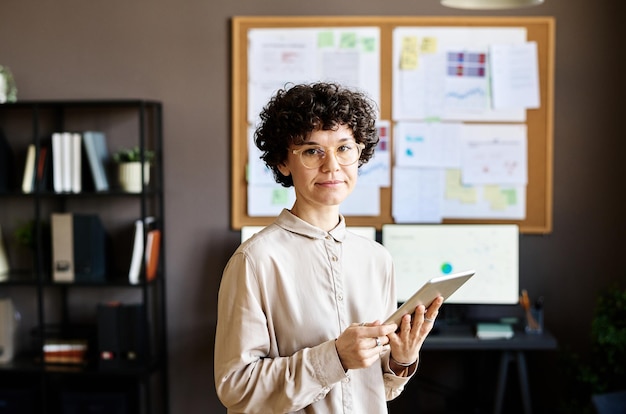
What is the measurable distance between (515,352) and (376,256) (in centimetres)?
200

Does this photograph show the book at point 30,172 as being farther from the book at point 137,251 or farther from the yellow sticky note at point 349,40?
the yellow sticky note at point 349,40

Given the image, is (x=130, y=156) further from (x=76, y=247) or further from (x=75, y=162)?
(x=76, y=247)

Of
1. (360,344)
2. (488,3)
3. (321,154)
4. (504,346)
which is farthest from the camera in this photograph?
(504,346)

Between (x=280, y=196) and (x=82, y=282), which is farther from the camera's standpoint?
(x=280, y=196)

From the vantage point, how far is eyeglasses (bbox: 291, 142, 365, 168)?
151 cm

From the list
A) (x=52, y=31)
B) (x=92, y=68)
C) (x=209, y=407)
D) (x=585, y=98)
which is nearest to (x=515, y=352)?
(x=585, y=98)

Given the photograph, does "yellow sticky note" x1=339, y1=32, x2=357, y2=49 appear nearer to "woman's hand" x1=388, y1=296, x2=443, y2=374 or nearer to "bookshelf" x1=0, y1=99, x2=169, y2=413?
"bookshelf" x1=0, y1=99, x2=169, y2=413

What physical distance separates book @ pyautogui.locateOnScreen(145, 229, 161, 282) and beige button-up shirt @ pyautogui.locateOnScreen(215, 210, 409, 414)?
2208mm

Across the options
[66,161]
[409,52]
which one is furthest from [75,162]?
[409,52]

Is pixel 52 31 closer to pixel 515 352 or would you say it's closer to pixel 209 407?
pixel 209 407

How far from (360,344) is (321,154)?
0.37 m

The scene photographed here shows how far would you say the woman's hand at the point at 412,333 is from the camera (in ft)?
4.89

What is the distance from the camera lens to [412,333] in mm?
1518

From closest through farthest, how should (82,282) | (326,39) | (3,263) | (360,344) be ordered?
(360,344), (82,282), (326,39), (3,263)
